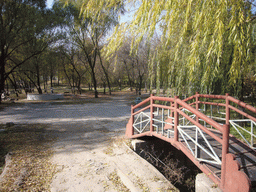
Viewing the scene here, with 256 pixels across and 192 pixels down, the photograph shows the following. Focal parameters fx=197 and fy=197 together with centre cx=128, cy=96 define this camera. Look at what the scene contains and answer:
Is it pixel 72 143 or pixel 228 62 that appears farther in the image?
pixel 72 143

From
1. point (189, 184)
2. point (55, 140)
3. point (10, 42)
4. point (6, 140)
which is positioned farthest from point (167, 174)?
point (10, 42)

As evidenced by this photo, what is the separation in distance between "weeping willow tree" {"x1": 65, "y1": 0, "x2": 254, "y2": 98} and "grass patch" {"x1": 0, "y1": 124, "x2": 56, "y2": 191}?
10.6 ft

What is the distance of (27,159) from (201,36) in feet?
17.5

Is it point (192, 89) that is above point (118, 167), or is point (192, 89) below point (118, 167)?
above

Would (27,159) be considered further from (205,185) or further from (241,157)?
(241,157)

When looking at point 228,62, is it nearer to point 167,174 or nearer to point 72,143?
point 167,174

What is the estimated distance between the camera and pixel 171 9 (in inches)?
166

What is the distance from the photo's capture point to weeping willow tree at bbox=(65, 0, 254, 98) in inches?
133

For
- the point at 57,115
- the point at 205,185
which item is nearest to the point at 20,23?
the point at 57,115

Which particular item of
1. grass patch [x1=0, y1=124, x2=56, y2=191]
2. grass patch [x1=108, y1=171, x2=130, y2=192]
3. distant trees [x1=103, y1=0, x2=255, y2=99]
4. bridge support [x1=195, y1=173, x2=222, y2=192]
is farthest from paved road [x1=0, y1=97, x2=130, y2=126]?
bridge support [x1=195, y1=173, x2=222, y2=192]

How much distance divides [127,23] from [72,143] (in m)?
4.28

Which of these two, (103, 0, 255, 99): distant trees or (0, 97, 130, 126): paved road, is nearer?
(103, 0, 255, 99): distant trees

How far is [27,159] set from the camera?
17.6 feet

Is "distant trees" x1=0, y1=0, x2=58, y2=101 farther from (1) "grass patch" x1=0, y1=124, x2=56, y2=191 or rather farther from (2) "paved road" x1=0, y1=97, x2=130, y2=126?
(1) "grass patch" x1=0, y1=124, x2=56, y2=191
